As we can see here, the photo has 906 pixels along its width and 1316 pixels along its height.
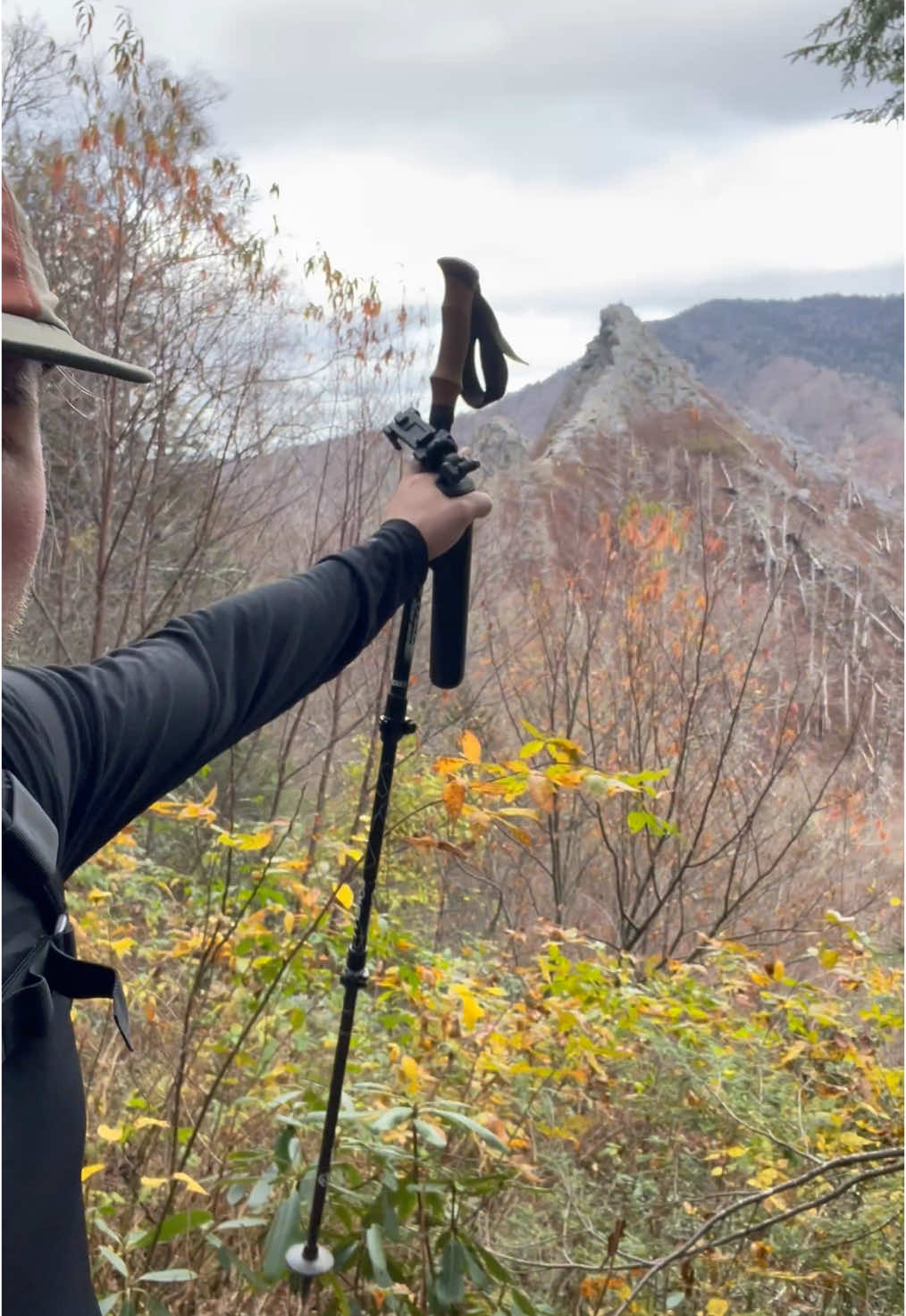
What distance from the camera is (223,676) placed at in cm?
126

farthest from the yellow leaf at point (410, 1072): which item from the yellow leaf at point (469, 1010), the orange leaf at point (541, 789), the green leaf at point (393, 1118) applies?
the orange leaf at point (541, 789)

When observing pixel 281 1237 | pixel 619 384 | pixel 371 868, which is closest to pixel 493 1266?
pixel 281 1237

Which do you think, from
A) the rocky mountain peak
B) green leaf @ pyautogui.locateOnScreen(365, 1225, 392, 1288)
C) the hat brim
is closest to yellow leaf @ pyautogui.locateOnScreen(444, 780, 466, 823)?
green leaf @ pyautogui.locateOnScreen(365, 1225, 392, 1288)

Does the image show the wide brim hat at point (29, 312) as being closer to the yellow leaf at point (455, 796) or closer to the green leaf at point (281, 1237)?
the yellow leaf at point (455, 796)

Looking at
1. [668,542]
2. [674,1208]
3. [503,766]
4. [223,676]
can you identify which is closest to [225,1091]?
[674,1208]

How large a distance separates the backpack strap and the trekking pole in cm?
72

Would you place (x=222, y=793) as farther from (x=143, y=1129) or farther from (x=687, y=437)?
(x=687, y=437)

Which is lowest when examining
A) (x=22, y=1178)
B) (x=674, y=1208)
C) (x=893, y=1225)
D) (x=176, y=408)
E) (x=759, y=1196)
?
(x=674, y=1208)

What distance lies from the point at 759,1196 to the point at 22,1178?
5.58 ft

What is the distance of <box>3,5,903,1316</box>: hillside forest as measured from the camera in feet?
6.63

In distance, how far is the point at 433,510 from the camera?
58.2 inches

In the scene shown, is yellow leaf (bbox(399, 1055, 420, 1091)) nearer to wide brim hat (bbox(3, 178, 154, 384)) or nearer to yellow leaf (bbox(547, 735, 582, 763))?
yellow leaf (bbox(547, 735, 582, 763))

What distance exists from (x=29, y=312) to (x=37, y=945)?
19.8 inches

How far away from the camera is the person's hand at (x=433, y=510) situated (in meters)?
1.48
